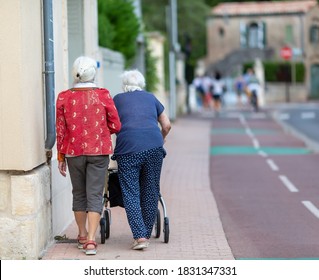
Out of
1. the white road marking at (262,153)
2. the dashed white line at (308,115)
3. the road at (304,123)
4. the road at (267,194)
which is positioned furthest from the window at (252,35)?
the white road marking at (262,153)

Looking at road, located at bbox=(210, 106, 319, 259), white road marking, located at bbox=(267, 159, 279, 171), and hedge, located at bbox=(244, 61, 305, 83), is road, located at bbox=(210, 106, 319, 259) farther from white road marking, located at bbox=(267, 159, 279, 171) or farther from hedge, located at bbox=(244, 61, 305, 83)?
hedge, located at bbox=(244, 61, 305, 83)

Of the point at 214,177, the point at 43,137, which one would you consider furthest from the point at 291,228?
the point at 214,177

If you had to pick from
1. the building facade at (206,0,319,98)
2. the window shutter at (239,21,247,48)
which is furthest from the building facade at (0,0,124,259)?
the window shutter at (239,21,247,48)

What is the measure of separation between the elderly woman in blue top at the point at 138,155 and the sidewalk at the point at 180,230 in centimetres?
35

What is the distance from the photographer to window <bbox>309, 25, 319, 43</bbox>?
76188mm

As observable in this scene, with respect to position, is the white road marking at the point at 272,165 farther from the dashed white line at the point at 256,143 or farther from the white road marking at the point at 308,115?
the white road marking at the point at 308,115

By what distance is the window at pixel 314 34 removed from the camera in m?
76.2

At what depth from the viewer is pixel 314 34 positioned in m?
76.2

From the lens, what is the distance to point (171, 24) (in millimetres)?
39250

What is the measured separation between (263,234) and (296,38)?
2594 inches

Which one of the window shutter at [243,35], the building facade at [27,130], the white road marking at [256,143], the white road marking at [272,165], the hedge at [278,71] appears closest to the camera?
the building facade at [27,130]

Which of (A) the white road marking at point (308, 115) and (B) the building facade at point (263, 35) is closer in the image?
(A) the white road marking at point (308, 115)

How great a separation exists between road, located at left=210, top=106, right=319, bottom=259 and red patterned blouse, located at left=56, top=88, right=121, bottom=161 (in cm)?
175

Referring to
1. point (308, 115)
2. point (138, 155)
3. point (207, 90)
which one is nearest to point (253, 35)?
point (207, 90)
